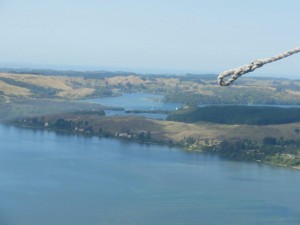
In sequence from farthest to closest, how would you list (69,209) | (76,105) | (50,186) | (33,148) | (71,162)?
(76,105) → (33,148) → (71,162) → (50,186) → (69,209)

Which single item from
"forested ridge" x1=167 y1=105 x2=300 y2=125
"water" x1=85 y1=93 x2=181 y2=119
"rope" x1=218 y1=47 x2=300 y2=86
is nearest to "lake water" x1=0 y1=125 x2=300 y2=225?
"forested ridge" x1=167 y1=105 x2=300 y2=125

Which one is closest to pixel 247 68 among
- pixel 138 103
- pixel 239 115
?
pixel 239 115

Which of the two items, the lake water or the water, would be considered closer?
the lake water

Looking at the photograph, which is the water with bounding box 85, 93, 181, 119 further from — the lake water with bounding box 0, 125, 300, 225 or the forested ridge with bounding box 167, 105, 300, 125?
the lake water with bounding box 0, 125, 300, 225

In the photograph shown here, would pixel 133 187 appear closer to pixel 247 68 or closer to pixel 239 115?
pixel 247 68

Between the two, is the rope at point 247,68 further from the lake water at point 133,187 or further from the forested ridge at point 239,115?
the forested ridge at point 239,115

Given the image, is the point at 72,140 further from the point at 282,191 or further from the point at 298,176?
the point at 282,191

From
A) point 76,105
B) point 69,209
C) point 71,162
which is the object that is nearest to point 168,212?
point 69,209

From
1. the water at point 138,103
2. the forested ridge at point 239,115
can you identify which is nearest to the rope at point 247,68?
the forested ridge at point 239,115
